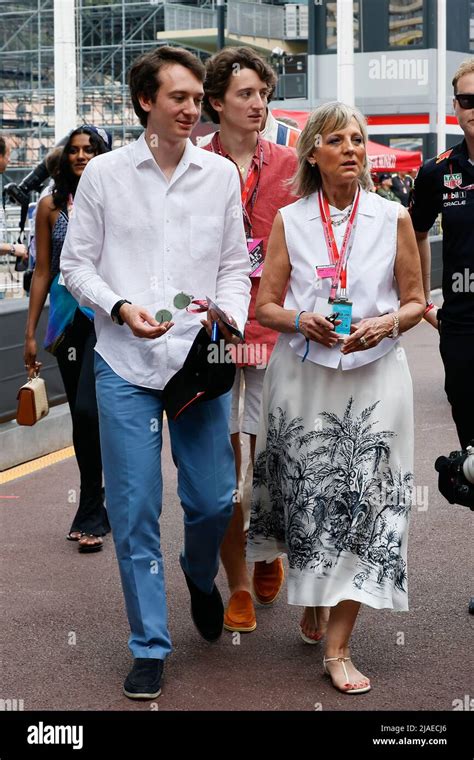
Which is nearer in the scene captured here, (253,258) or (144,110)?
(144,110)

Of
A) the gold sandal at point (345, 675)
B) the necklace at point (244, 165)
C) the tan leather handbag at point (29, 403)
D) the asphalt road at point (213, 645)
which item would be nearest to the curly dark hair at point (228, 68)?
the necklace at point (244, 165)

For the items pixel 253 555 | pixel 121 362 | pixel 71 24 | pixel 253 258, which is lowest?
pixel 253 555

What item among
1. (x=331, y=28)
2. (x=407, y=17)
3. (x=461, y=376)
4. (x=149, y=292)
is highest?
(x=407, y=17)

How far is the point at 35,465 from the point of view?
27.9ft

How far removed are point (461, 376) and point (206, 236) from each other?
119 cm

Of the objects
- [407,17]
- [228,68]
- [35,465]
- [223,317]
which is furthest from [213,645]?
[407,17]

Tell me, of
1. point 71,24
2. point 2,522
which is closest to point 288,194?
point 2,522

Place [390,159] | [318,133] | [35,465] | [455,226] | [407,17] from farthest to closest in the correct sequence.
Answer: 1. [407,17]
2. [390,159]
3. [35,465]
4. [455,226]
5. [318,133]

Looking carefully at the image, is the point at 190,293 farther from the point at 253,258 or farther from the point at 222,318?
the point at 253,258

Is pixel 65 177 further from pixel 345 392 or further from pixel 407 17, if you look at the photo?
pixel 407 17

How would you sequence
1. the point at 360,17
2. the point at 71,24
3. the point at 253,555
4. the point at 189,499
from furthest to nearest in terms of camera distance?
the point at 360,17
the point at 71,24
the point at 253,555
the point at 189,499

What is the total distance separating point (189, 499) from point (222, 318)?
26.1 inches

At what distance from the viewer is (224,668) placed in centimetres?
475

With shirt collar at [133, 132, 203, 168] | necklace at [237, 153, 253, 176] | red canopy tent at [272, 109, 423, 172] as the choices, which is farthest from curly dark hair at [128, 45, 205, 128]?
red canopy tent at [272, 109, 423, 172]
